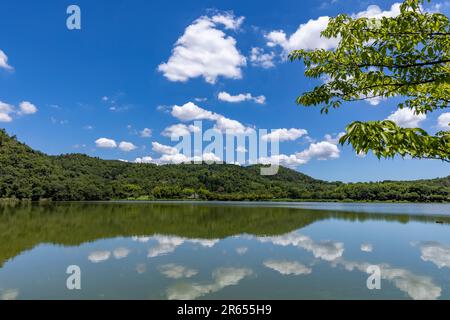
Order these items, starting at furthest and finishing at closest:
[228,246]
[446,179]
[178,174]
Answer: [178,174], [446,179], [228,246]

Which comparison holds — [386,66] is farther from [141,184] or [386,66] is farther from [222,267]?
[141,184]

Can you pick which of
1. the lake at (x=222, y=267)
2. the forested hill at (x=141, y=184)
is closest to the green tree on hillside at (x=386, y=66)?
the lake at (x=222, y=267)

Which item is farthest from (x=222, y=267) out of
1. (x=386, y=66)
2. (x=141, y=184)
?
(x=141, y=184)

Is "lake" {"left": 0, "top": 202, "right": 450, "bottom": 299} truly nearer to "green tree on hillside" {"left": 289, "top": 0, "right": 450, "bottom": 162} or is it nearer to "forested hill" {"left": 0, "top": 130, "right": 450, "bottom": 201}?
"green tree on hillside" {"left": 289, "top": 0, "right": 450, "bottom": 162}

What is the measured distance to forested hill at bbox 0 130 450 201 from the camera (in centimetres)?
10956

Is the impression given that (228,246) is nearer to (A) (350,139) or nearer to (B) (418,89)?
(B) (418,89)

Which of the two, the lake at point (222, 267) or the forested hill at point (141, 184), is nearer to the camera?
the lake at point (222, 267)

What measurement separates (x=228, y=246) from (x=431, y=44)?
15.8m

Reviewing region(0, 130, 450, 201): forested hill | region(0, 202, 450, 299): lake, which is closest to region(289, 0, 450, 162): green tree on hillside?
region(0, 202, 450, 299): lake

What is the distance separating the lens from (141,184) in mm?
157250

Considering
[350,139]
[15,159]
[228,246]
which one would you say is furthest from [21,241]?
[15,159]

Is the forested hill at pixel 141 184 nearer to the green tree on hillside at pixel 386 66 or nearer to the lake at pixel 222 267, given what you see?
the lake at pixel 222 267

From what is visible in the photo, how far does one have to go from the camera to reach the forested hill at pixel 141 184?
109562 mm
